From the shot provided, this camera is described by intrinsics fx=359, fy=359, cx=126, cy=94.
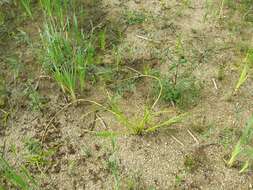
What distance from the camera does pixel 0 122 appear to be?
2.03m

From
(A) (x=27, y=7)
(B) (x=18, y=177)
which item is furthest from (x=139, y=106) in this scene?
(A) (x=27, y=7)

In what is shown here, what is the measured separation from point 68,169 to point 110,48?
33.9 inches

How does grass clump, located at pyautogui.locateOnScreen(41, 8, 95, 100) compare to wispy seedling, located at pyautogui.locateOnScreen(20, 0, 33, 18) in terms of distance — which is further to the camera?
wispy seedling, located at pyautogui.locateOnScreen(20, 0, 33, 18)

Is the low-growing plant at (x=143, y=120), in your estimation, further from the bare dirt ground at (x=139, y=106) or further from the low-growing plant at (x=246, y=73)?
the low-growing plant at (x=246, y=73)

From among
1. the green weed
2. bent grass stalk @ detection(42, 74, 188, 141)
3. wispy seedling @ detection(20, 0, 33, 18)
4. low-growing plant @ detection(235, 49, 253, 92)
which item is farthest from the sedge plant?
wispy seedling @ detection(20, 0, 33, 18)

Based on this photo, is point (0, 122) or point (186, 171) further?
point (0, 122)

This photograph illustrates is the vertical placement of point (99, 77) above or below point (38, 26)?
below

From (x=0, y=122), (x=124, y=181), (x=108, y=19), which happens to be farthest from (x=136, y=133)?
(x=108, y=19)

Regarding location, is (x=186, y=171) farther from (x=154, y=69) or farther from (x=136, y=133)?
(x=154, y=69)

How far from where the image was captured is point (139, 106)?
2072mm

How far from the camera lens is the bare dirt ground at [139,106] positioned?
1.82 m

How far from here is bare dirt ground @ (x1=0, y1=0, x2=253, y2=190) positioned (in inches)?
71.6

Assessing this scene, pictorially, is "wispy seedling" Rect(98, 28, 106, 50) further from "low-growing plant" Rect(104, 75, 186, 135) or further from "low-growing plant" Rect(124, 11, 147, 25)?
"low-growing plant" Rect(104, 75, 186, 135)

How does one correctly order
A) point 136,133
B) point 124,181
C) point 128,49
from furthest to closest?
point 128,49
point 136,133
point 124,181
